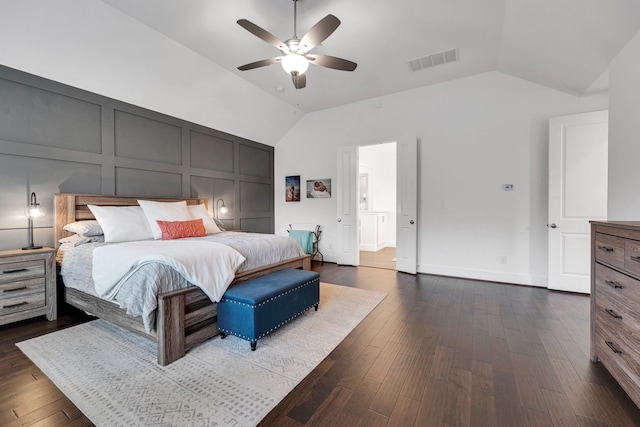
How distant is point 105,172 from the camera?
3633mm

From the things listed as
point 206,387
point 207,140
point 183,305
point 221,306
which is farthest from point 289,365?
point 207,140

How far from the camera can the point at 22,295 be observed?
266 cm

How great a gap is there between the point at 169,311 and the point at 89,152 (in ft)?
9.17

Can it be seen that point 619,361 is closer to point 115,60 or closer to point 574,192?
point 574,192

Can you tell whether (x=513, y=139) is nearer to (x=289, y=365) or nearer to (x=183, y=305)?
(x=289, y=365)

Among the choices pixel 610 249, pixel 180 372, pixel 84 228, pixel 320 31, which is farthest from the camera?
pixel 84 228

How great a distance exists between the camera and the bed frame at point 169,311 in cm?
200

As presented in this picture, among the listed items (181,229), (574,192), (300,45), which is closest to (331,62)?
(300,45)

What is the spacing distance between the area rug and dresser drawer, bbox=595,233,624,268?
1.99m

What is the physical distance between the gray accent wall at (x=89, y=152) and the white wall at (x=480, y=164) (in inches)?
119

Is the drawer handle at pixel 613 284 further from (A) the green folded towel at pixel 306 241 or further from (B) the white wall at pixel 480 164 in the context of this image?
(A) the green folded towel at pixel 306 241

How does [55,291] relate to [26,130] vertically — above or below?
below

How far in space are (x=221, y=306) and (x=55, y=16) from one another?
323 cm

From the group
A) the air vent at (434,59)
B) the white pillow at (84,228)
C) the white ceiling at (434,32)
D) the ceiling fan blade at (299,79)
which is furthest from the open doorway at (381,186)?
the white pillow at (84,228)
